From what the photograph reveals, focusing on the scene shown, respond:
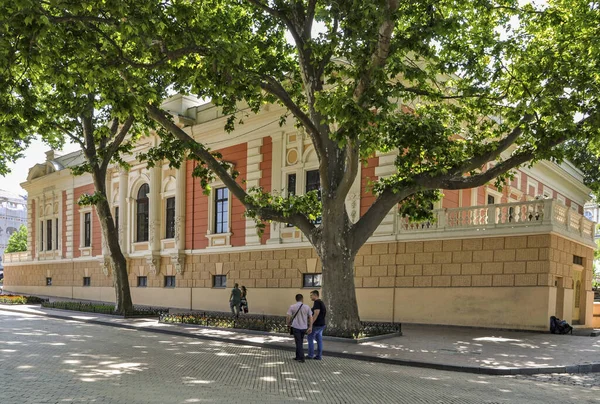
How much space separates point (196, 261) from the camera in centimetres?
2709

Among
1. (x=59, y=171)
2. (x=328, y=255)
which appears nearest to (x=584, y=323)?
(x=328, y=255)

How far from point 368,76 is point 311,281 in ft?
38.1

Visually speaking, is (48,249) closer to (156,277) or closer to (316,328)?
(156,277)

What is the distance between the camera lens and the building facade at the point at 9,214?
95.7 metres

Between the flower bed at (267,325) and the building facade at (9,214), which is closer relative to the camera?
the flower bed at (267,325)

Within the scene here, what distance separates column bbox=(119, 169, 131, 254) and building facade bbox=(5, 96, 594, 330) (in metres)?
0.07

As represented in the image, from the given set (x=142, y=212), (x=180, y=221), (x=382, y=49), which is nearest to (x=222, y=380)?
(x=382, y=49)

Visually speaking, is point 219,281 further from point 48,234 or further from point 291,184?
point 48,234

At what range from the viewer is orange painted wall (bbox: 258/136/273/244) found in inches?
956

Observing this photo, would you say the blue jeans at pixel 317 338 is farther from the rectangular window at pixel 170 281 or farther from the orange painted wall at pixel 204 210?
the rectangular window at pixel 170 281

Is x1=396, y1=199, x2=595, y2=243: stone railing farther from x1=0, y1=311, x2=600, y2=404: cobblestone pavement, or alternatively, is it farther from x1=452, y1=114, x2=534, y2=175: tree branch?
x1=0, y1=311, x2=600, y2=404: cobblestone pavement

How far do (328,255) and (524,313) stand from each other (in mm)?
7115

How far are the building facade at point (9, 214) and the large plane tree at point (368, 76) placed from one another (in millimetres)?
92106

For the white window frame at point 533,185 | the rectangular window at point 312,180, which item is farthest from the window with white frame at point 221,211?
the white window frame at point 533,185
